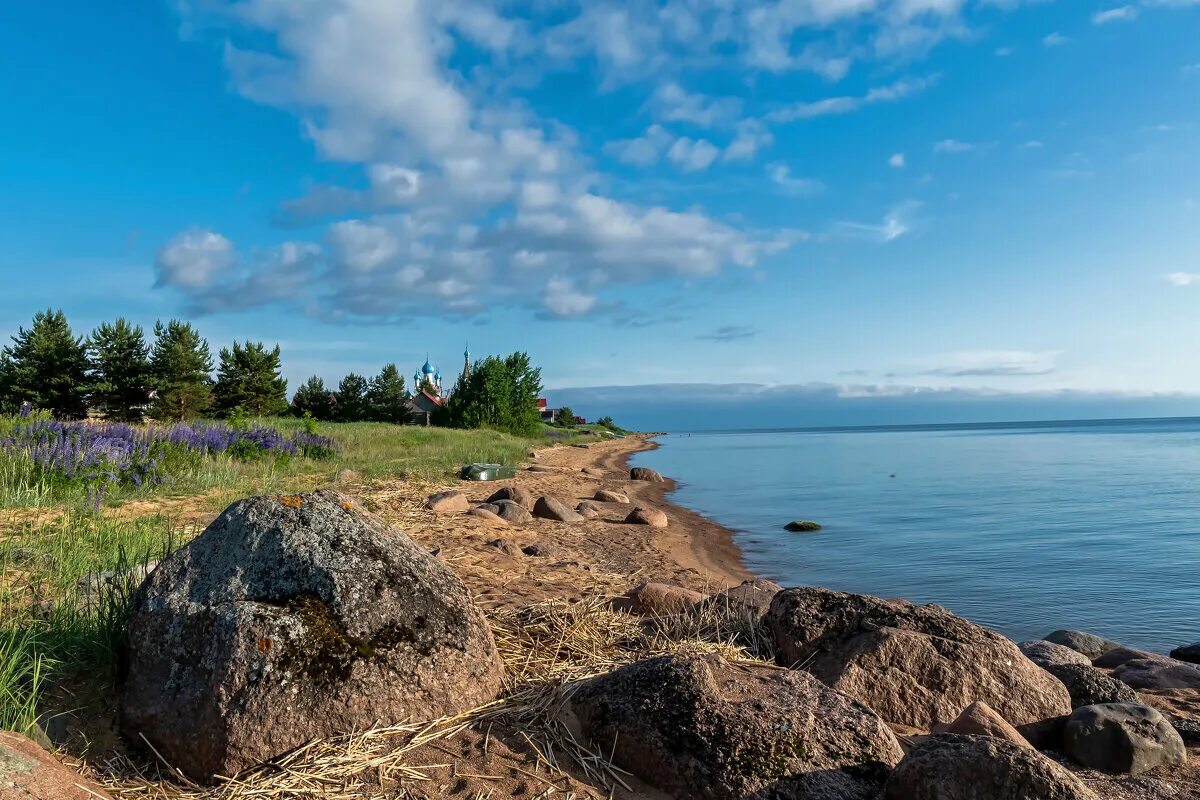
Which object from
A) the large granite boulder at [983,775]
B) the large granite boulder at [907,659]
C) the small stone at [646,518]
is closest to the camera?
the large granite boulder at [983,775]

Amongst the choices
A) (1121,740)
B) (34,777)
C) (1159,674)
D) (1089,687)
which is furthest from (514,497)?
Result: (34,777)

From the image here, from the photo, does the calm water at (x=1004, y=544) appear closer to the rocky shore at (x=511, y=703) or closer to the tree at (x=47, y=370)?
the rocky shore at (x=511, y=703)

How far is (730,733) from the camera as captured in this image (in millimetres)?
2615

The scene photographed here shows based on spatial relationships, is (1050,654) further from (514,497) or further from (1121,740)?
(514,497)

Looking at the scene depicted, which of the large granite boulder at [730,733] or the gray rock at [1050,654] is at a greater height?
the large granite boulder at [730,733]

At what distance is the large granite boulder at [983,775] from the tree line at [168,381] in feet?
174

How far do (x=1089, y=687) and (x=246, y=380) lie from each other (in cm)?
6553

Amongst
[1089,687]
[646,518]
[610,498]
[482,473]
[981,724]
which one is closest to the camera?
[981,724]

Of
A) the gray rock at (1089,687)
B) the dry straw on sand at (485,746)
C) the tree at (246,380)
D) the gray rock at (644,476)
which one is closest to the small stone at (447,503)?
the dry straw on sand at (485,746)

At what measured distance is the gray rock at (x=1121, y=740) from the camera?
3.41 meters

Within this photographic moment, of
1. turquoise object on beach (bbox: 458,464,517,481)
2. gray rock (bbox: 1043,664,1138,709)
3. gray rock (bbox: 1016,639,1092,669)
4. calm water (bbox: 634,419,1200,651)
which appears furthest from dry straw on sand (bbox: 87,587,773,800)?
turquoise object on beach (bbox: 458,464,517,481)

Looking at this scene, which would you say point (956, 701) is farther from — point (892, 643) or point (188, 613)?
point (188, 613)

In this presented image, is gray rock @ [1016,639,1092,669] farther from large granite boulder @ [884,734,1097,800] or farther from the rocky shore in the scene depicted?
large granite boulder @ [884,734,1097,800]

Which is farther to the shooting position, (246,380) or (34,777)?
(246,380)
